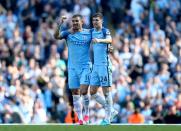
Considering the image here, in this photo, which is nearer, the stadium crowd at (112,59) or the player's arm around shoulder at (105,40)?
the player's arm around shoulder at (105,40)

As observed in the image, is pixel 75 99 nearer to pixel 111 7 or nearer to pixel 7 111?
pixel 7 111

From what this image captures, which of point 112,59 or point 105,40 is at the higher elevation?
point 112,59

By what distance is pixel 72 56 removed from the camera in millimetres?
25266

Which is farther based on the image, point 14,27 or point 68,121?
point 14,27

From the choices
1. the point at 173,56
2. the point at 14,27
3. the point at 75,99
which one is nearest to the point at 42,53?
the point at 14,27

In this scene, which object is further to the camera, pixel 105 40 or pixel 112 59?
pixel 112 59

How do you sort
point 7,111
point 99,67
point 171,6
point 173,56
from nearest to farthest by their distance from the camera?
1. point 99,67
2. point 7,111
3. point 173,56
4. point 171,6

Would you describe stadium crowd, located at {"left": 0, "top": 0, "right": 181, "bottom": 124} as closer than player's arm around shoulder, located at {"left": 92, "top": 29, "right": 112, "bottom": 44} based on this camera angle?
No

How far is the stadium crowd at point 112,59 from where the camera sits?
31.4 meters

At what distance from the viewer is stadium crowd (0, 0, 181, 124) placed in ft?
103

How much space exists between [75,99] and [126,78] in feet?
27.4

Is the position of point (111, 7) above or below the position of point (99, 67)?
above

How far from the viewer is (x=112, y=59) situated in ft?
112

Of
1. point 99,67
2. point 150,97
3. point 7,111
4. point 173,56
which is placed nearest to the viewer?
point 99,67
